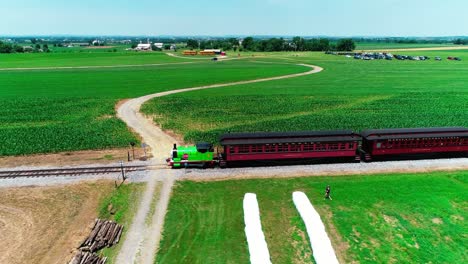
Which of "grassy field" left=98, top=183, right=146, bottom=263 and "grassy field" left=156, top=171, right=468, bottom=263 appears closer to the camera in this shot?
"grassy field" left=156, top=171, right=468, bottom=263

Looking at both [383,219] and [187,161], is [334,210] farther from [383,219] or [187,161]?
[187,161]

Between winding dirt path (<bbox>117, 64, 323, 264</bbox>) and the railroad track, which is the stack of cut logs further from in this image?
the railroad track

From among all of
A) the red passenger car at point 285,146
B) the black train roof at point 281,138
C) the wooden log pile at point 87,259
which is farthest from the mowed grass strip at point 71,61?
the wooden log pile at point 87,259

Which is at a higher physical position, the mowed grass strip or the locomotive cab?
the mowed grass strip

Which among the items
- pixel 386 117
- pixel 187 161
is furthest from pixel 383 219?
pixel 386 117

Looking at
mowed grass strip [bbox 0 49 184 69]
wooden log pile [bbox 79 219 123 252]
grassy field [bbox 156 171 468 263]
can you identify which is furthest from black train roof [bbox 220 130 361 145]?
mowed grass strip [bbox 0 49 184 69]
